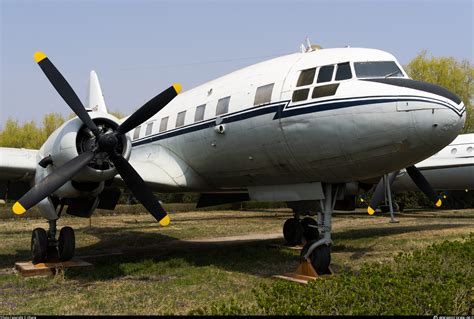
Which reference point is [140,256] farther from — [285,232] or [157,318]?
[157,318]

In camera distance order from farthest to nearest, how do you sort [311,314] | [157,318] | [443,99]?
[443,99], [157,318], [311,314]

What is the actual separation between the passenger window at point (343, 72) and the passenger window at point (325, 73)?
0.14 metres

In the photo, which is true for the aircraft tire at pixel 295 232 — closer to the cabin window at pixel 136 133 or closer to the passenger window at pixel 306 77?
the cabin window at pixel 136 133

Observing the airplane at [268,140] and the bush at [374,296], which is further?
the airplane at [268,140]

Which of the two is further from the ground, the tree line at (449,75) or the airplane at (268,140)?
the tree line at (449,75)

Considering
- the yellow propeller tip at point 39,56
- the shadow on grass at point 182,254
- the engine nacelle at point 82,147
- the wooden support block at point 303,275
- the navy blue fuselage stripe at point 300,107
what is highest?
the yellow propeller tip at point 39,56

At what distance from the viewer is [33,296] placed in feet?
27.8

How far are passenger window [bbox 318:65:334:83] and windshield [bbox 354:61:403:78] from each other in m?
0.50

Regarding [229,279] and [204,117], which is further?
[204,117]

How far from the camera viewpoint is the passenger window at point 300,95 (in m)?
9.36

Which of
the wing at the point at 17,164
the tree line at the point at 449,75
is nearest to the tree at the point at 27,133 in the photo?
the tree line at the point at 449,75

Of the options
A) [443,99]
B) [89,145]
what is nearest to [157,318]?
[89,145]

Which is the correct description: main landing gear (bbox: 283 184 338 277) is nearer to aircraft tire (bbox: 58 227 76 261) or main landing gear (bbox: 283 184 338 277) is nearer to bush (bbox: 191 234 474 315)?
bush (bbox: 191 234 474 315)

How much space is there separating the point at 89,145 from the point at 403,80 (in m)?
6.80
